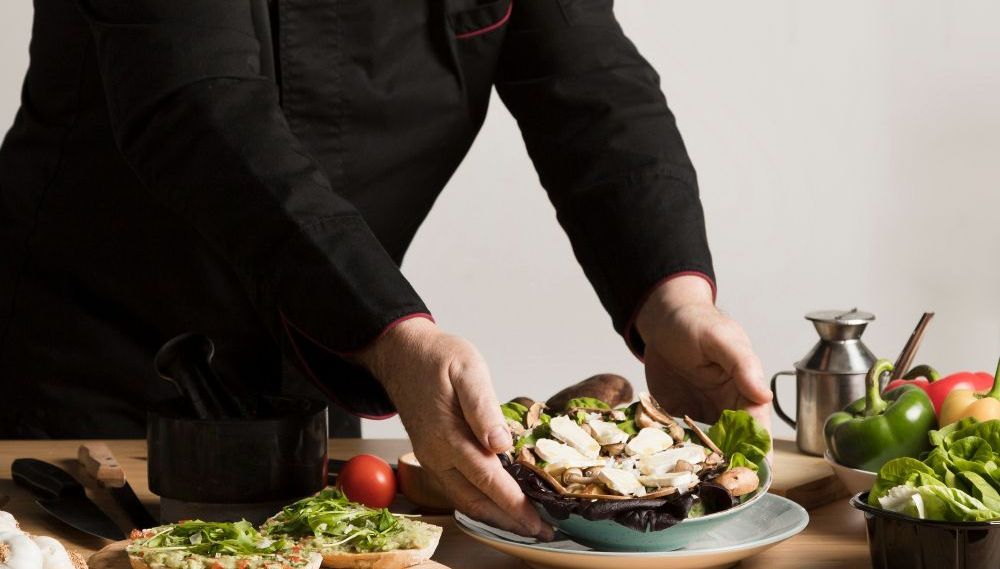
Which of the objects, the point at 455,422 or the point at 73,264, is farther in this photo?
the point at 73,264

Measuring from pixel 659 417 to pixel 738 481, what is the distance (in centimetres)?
12

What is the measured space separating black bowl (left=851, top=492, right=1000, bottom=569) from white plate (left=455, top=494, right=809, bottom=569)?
80mm

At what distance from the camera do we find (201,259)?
1.65 meters

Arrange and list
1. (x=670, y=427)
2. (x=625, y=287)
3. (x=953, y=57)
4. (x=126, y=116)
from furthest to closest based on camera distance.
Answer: (x=953, y=57) < (x=625, y=287) < (x=126, y=116) < (x=670, y=427)

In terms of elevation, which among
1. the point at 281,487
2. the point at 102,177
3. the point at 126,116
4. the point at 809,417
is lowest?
the point at 809,417

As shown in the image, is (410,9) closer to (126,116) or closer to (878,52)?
(126,116)

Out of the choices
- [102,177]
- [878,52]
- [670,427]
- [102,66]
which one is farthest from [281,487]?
[878,52]

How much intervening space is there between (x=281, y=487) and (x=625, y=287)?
0.52 metres

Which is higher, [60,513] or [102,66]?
[102,66]

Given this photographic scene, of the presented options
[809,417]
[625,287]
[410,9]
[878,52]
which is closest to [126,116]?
[410,9]

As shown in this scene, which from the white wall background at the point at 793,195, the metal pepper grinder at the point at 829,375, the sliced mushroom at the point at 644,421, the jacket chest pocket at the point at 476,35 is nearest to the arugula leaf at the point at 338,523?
the sliced mushroom at the point at 644,421

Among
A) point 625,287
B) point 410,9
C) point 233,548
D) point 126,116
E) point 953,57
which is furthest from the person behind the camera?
point 953,57

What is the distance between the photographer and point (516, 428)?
1104mm

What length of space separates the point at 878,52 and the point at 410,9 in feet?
6.26
